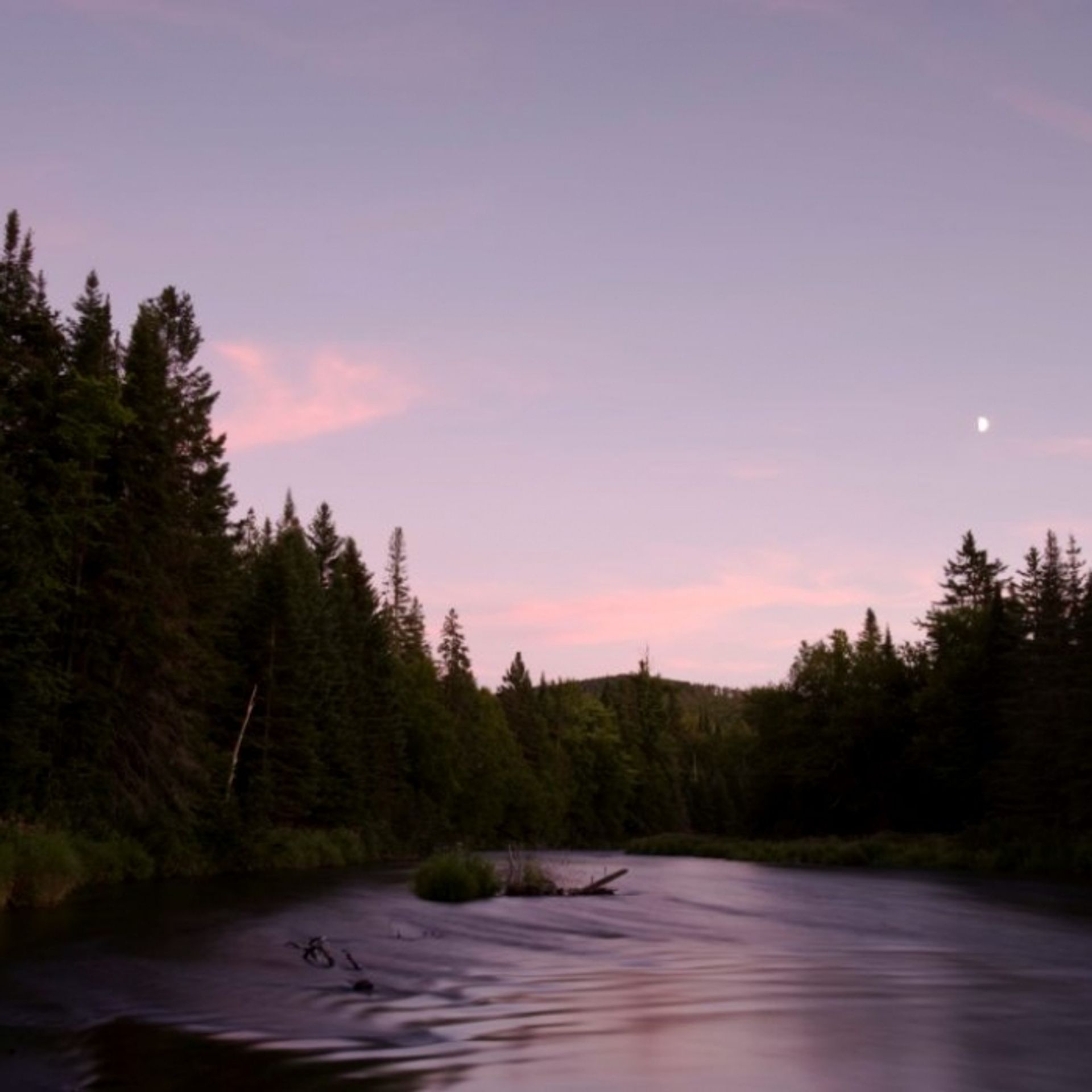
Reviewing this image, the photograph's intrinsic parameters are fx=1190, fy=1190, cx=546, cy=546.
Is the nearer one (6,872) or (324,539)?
(6,872)

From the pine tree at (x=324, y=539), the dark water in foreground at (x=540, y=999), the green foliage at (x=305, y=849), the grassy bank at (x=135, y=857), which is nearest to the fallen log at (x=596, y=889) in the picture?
the dark water in foreground at (x=540, y=999)

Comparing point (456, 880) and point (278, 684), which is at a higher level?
point (278, 684)

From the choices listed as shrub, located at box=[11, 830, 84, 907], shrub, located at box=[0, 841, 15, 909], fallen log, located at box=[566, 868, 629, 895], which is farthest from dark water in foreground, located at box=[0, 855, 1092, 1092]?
fallen log, located at box=[566, 868, 629, 895]

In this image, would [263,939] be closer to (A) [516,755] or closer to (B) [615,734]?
(A) [516,755]

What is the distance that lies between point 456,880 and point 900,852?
37.9m

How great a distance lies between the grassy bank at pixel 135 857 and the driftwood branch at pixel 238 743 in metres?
2.47

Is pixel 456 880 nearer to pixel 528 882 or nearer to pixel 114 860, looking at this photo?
pixel 528 882

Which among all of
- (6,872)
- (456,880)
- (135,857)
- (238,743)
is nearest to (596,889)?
(456,880)

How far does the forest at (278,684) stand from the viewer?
3716cm

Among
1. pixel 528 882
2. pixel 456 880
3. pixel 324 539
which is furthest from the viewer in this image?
pixel 324 539

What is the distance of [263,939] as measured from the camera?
23250 mm

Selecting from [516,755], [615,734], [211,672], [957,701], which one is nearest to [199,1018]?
[211,672]

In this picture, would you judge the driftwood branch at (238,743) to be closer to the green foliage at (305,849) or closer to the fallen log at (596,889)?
the green foliage at (305,849)

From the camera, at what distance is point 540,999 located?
1673 cm
